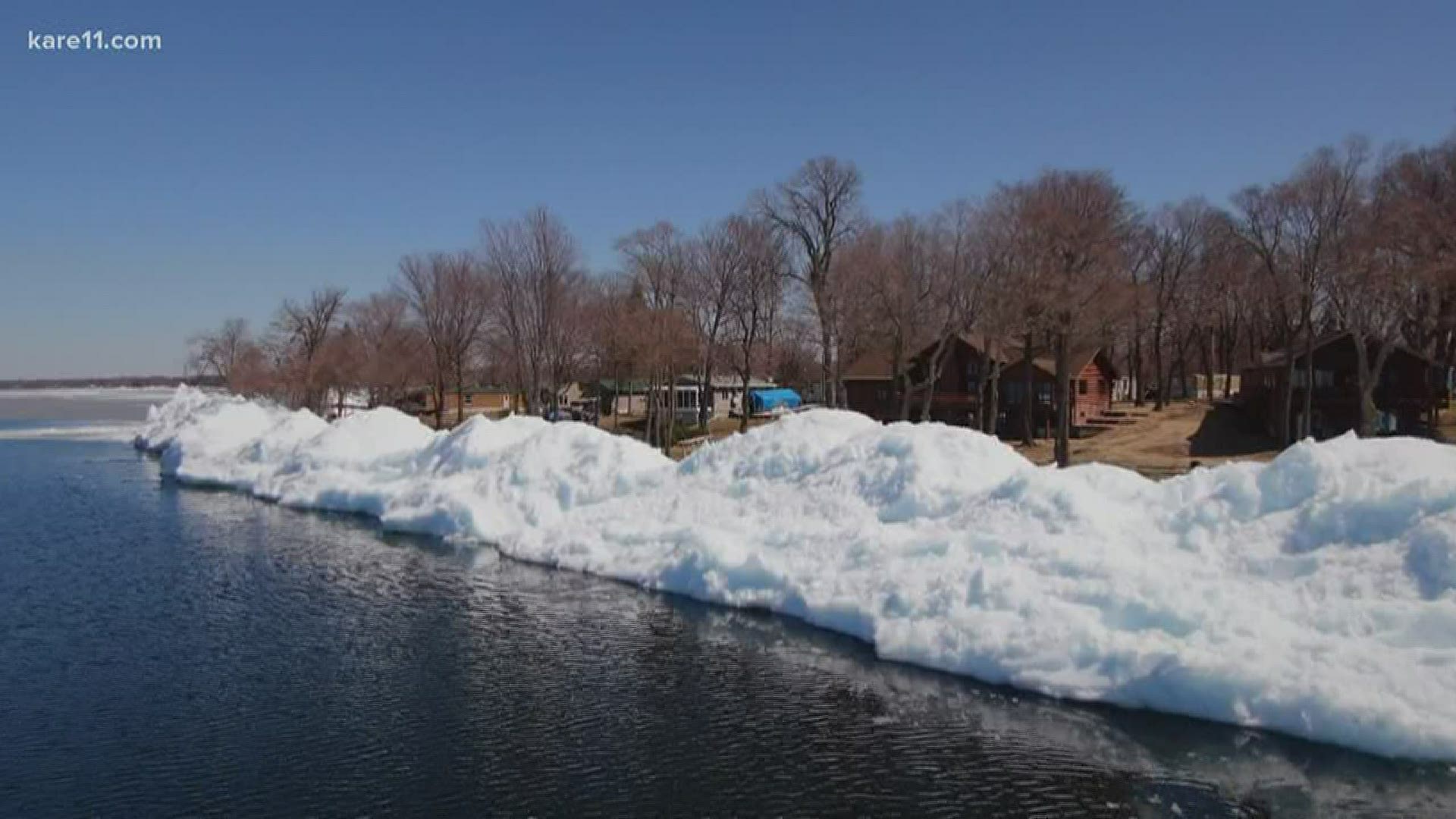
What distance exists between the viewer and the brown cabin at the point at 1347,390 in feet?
180

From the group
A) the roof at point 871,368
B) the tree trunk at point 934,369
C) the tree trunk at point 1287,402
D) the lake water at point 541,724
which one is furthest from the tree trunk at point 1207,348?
the lake water at point 541,724

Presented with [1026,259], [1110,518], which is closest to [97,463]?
[1026,259]

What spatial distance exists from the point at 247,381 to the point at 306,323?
10780 millimetres

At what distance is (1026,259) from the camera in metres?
48.7

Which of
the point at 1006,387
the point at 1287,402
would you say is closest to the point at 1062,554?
the point at 1287,402

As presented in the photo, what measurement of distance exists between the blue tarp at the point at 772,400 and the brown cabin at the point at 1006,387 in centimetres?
2094

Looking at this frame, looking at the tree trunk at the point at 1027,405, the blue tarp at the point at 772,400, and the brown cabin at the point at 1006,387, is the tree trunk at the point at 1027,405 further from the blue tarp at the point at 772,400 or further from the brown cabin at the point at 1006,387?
the blue tarp at the point at 772,400

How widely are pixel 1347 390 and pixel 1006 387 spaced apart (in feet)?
63.0

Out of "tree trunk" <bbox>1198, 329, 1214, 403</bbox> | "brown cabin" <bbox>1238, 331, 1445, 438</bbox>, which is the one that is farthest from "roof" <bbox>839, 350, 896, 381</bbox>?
"tree trunk" <bbox>1198, 329, 1214, 403</bbox>

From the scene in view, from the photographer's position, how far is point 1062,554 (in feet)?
76.5

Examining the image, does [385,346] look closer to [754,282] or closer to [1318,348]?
[754,282]

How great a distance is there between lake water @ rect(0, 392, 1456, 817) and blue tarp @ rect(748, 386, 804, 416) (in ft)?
208

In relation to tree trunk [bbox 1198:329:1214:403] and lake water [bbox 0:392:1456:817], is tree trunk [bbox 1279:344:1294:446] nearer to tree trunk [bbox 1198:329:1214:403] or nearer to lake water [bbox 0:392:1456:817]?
tree trunk [bbox 1198:329:1214:403]

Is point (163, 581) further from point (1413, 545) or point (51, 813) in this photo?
point (1413, 545)
